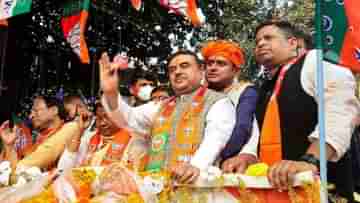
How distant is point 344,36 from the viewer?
270 cm

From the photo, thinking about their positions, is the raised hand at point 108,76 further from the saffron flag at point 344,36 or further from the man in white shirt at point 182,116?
the saffron flag at point 344,36

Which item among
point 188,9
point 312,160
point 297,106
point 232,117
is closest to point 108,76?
point 232,117

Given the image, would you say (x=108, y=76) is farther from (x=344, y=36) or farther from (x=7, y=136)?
(x=7, y=136)

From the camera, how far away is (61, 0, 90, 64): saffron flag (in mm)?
5288

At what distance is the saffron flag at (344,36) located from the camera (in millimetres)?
2688

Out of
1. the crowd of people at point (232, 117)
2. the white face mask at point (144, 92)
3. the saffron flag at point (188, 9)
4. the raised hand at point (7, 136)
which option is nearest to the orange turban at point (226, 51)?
the crowd of people at point (232, 117)

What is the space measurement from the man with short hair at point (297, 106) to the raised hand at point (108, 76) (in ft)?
2.71

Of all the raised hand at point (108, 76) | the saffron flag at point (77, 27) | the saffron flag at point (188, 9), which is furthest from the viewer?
the saffron flag at point (77, 27)

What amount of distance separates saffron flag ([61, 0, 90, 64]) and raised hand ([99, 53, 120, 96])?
201 centimetres

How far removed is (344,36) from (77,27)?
3231 millimetres

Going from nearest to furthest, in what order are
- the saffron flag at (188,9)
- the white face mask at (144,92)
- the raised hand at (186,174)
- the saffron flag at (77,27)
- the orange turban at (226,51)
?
the raised hand at (186,174) → the orange turban at (226,51) → the saffron flag at (188,9) → the white face mask at (144,92) → the saffron flag at (77,27)

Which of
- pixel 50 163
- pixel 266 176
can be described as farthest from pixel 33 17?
pixel 266 176

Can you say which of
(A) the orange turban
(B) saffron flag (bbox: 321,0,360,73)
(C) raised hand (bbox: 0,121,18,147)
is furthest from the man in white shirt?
(C) raised hand (bbox: 0,121,18,147)

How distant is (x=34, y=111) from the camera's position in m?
4.94
